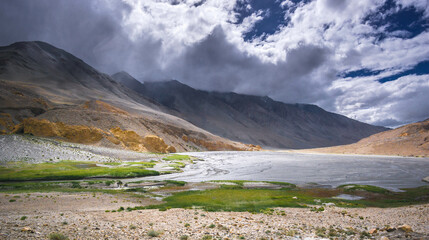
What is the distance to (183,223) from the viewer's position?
1564 cm

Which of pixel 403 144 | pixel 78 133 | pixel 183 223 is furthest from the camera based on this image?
pixel 403 144

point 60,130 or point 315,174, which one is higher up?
point 60,130

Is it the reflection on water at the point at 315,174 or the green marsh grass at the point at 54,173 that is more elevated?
the green marsh grass at the point at 54,173

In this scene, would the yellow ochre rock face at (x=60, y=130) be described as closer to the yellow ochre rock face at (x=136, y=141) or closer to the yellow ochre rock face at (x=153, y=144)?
the yellow ochre rock face at (x=136, y=141)

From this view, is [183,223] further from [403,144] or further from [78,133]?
[403,144]

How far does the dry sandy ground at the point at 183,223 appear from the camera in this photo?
40.9 ft

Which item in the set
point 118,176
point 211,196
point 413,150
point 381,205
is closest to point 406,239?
point 381,205

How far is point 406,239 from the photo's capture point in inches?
424

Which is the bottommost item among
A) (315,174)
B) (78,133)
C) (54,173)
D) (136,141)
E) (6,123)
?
(315,174)

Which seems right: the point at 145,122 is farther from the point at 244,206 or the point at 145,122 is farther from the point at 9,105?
the point at 244,206

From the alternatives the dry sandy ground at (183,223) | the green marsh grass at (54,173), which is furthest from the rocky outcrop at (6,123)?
the dry sandy ground at (183,223)

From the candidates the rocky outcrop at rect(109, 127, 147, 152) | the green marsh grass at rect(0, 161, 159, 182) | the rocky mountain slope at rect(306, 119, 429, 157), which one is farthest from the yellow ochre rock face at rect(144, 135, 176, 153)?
the rocky mountain slope at rect(306, 119, 429, 157)

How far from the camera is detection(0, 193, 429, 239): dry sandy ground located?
12.5m

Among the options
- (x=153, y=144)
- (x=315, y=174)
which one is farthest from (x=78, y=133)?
(x=315, y=174)
